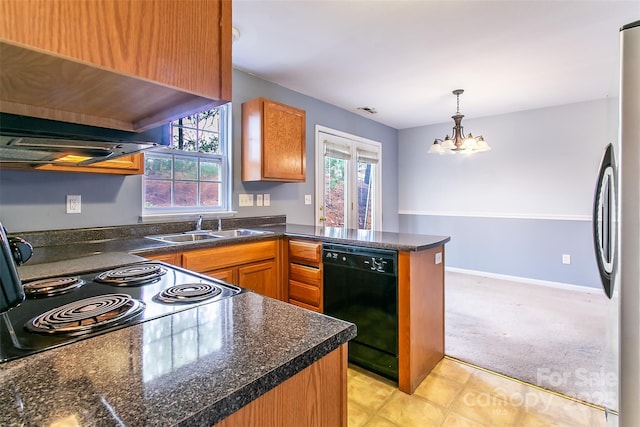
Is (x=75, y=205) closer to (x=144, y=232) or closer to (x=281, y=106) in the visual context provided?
(x=144, y=232)

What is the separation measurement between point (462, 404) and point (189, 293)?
1690mm

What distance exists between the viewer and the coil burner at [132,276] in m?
1.12

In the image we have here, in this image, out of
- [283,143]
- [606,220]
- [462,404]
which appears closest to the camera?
[606,220]

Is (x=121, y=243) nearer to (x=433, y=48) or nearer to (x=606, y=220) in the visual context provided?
(x=606, y=220)

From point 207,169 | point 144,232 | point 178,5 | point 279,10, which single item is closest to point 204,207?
point 207,169

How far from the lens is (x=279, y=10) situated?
205 centimetres

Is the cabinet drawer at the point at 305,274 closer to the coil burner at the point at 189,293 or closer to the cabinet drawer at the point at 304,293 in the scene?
the cabinet drawer at the point at 304,293

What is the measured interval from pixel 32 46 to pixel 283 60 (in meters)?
2.60

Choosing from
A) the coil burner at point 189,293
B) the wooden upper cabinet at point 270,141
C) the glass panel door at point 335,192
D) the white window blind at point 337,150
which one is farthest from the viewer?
the glass panel door at point 335,192

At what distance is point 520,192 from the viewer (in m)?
4.33

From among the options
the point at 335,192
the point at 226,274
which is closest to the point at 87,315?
the point at 226,274

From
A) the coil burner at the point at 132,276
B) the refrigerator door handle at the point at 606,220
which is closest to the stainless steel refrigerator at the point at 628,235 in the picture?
the refrigerator door handle at the point at 606,220

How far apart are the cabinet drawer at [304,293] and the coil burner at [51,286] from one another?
5.03 feet

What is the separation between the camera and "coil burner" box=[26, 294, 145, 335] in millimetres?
720
